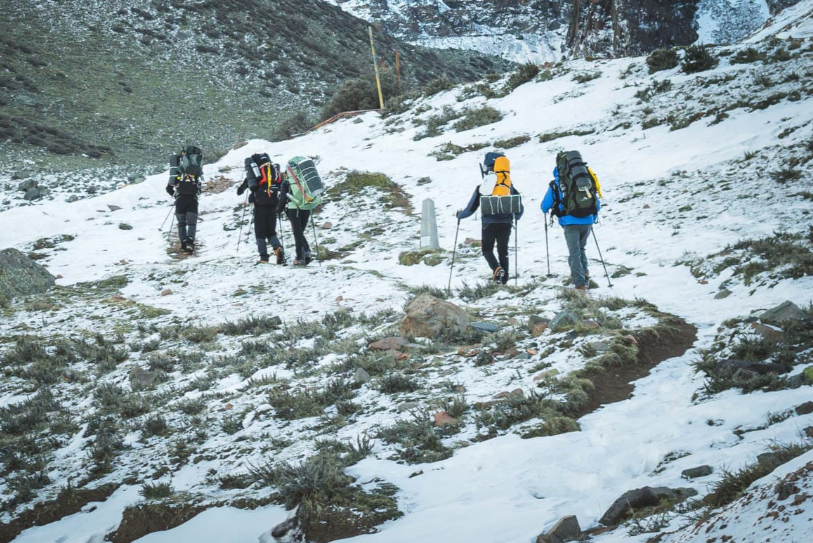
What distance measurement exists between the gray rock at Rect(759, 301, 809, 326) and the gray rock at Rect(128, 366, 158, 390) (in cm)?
651

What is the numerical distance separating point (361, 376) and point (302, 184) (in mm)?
7329

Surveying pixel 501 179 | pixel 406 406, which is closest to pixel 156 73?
pixel 501 179

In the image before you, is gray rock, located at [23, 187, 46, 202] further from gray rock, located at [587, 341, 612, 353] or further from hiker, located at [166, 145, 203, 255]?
gray rock, located at [587, 341, 612, 353]

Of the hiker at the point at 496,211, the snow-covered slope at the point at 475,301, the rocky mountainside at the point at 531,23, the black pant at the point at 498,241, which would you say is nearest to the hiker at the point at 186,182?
the snow-covered slope at the point at 475,301

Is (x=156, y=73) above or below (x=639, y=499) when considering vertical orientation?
above

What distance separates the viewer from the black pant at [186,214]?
14383 millimetres

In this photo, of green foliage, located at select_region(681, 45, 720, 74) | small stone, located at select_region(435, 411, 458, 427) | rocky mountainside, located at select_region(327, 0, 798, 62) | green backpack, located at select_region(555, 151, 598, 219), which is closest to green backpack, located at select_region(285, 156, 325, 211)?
green backpack, located at select_region(555, 151, 598, 219)

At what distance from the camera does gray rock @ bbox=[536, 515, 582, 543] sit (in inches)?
103

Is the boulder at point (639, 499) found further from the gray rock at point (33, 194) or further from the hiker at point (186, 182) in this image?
the gray rock at point (33, 194)

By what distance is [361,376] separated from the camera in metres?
5.73

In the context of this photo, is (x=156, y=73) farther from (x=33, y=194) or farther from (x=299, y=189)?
(x=299, y=189)

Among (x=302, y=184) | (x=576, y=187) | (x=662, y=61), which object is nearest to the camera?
(x=576, y=187)

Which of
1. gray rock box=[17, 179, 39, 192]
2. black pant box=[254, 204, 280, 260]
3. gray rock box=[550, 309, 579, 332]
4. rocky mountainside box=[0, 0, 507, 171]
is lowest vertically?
gray rock box=[550, 309, 579, 332]

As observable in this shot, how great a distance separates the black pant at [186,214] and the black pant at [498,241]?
8258mm
